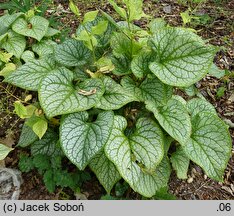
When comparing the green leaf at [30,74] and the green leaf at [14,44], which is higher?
the green leaf at [30,74]

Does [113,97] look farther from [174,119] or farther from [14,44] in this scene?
[14,44]

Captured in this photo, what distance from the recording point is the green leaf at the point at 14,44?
2623 millimetres

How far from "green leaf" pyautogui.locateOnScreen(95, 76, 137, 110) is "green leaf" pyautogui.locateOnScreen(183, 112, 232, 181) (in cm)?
40

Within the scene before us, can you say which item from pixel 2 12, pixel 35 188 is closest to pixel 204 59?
pixel 35 188

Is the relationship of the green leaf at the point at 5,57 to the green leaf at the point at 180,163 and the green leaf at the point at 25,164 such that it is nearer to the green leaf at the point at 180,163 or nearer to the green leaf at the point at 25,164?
the green leaf at the point at 25,164

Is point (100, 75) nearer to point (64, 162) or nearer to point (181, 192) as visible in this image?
point (64, 162)

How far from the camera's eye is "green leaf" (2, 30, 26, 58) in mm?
2623

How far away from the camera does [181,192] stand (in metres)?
2.33

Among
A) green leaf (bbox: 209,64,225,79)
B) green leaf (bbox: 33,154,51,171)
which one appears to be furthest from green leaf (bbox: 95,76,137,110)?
green leaf (bbox: 209,64,225,79)

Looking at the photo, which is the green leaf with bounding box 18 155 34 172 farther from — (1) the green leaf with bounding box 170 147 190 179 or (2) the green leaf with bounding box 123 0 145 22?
(2) the green leaf with bounding box 123 0 145 22

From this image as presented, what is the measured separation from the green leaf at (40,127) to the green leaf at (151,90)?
1.58 ft

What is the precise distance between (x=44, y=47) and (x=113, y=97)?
833 mm

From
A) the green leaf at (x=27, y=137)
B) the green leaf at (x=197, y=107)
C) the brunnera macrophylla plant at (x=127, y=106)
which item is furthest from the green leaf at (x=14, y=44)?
the green leaf at (x=197, y=107)

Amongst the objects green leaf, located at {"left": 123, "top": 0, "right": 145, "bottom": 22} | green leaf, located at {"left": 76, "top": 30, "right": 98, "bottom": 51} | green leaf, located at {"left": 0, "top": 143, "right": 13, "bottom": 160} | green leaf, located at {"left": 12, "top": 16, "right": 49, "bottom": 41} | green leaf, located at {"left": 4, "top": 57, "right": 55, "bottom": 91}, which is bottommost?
green leaf, located at {"left": 0, "top": 143, "right": 13, "bottom": 160}
